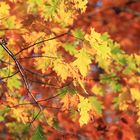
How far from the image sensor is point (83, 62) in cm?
380

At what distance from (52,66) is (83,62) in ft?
1.93

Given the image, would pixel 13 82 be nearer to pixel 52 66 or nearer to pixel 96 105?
pixel 52 66

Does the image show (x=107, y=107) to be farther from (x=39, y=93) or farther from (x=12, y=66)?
(x=12, y=66)

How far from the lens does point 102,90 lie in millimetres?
6094

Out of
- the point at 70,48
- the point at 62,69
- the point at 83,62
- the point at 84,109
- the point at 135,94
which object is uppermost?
the point at 70,48

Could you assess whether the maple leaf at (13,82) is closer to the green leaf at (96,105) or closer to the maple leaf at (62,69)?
the maple leaf at (62,69)

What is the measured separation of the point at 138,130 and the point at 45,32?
593cm

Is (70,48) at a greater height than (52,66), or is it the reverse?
(70,48)

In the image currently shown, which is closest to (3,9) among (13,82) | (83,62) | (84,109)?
(13,82)

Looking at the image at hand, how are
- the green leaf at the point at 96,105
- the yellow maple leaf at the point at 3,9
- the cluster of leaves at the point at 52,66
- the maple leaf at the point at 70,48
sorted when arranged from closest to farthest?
the cluster of leaves at the point at 52,66
the yellow maple leaf at the point at 3,9
the maple leaf at the point at 70,48
the green leaf at the point at 96,105

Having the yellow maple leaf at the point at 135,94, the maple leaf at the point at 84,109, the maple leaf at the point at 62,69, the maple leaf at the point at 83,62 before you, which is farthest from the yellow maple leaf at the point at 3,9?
the yellow maple leaf at the point at 135,94

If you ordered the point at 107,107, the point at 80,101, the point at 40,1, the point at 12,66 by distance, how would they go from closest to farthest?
the point at 80,101 < the point at 40,1 < the point at 12,66 < the point at 107,107

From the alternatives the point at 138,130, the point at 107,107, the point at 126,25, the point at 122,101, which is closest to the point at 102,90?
the point at 122,101

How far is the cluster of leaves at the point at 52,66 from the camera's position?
4.00m
